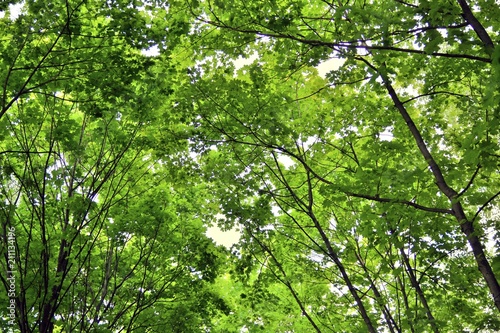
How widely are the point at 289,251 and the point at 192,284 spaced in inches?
94.1

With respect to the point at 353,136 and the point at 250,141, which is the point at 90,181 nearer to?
the point at 250,141

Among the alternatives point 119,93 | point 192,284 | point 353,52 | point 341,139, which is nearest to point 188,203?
point 192,284

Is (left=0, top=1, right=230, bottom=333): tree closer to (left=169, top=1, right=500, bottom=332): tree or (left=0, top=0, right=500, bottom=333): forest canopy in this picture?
(left=0, top=0, right=500, bottom=333): forest canopy

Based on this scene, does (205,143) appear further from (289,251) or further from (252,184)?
(289,251)

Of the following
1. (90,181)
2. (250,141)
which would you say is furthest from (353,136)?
(90,181)

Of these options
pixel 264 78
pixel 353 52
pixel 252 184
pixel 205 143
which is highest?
pixel 264 78

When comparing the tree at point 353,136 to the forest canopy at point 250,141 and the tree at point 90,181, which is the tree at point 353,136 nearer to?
the forest canopy at point 250,141

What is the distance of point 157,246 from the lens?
324 inches

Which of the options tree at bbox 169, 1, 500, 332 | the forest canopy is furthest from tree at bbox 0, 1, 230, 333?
tree at bbox 169, 1, 500, 332

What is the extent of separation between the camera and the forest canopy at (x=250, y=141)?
3.83 metres

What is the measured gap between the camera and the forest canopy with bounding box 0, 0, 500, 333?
12.6 feet

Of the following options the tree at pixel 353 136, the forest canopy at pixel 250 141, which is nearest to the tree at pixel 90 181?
the forest canopy at pixel 250 141

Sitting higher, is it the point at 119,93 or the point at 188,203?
Result: the point at 188,203

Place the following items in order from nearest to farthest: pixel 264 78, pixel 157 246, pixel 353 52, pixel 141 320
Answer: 1. pixel 353 52
2. pixel 264 78
3. pixel 157 246
4. pixel 141 320
